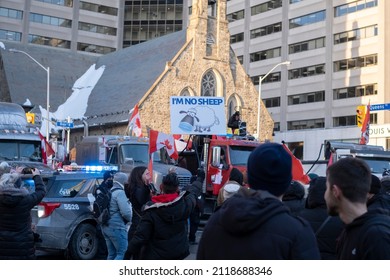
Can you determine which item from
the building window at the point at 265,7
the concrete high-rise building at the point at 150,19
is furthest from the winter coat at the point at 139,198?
the concrete high-rise building at the point at 150,19

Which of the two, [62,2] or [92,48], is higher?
[62,2]

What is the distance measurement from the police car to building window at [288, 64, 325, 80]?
51.2 metres

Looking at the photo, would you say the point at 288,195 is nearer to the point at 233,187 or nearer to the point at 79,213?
the point at 233,187

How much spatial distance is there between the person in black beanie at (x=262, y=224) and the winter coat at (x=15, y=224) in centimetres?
397

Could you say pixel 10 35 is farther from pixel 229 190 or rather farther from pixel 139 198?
pixel 229 190

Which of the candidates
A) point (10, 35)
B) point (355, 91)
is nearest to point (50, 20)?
point (10, 35)

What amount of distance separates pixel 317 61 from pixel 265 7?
10710 mm

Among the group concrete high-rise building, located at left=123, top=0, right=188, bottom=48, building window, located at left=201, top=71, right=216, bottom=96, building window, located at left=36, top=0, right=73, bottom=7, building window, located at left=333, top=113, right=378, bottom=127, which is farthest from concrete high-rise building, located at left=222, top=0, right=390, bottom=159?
building window, located at left=36, top=0, right=73, bottom=7

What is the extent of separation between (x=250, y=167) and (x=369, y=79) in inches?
2127

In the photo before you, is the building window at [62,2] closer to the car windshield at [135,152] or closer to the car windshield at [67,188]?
the car windshield at [135,152]

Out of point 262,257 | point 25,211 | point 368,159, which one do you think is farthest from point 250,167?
point 368,159

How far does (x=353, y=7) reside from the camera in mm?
56438

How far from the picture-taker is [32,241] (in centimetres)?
679

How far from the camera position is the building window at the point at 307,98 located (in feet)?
195
